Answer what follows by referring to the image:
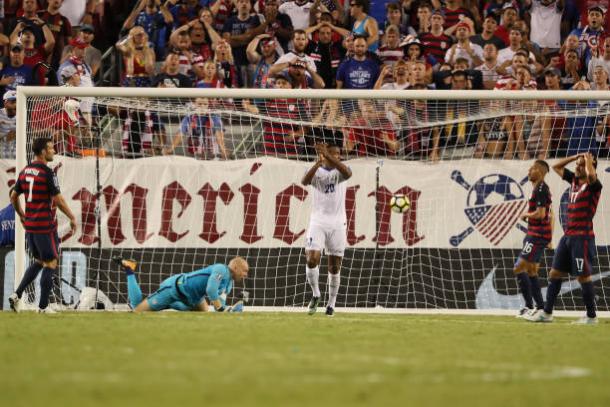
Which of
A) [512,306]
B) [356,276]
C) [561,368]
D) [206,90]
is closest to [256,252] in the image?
[356,276]

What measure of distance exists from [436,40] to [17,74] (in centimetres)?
734

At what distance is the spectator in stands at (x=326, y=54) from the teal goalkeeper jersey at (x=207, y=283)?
6091 millimetres

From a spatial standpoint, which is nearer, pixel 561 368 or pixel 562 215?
pixel 561 368

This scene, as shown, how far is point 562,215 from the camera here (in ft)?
54.0

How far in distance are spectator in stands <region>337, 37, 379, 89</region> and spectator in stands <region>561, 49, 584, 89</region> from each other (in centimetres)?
329

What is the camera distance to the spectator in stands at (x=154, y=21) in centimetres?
2016

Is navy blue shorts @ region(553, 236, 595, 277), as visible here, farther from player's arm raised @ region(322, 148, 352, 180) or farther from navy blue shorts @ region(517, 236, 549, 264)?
player's arm raised @ region(322, 148, 352, 180)

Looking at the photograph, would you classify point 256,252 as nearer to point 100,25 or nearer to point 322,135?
point 322,135

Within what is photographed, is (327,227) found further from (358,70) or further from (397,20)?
(397,20)

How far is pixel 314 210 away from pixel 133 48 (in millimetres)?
5733

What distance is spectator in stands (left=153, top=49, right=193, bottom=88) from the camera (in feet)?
60.2

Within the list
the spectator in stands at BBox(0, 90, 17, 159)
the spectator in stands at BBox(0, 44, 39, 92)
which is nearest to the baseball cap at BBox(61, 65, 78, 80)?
the spectator in stands at BBox(0, 44, 39, 92)

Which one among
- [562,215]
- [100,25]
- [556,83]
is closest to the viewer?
[562,215]

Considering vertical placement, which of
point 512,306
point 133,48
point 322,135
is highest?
point 133,48
